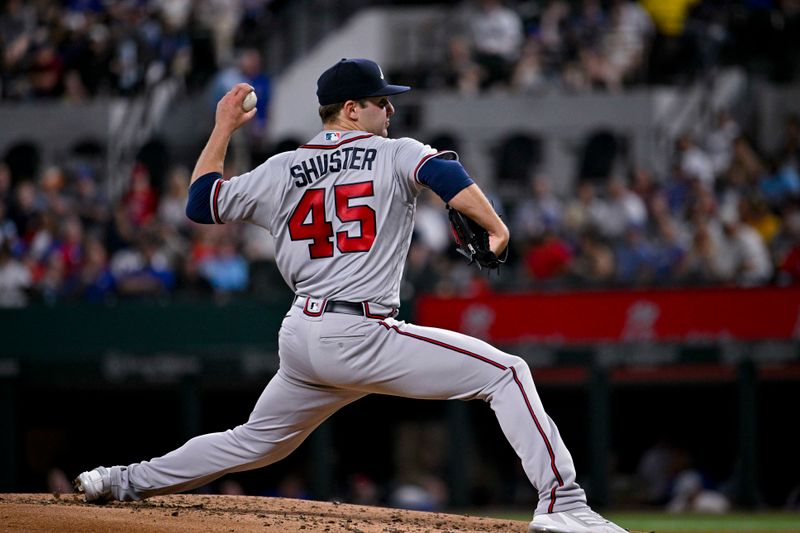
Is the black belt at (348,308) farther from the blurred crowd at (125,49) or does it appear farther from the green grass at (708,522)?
the blurred crowd at (125,49)

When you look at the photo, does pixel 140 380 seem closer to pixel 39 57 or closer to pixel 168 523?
pixel 39 57

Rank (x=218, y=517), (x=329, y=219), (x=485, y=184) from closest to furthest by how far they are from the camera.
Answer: (x=329, y=219) < (x=218, y=517) < (x=485, y=184)

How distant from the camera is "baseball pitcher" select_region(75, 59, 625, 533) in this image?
4957mm

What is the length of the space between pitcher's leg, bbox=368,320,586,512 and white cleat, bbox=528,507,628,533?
0.03 meters

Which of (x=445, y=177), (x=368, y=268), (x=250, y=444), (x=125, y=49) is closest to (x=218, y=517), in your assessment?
(x=250, y=444)

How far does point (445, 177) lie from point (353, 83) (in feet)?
1.88

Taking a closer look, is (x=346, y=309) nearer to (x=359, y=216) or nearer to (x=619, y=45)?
(x=359, y=216)

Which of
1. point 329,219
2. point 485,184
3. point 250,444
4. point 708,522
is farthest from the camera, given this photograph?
point 485,184

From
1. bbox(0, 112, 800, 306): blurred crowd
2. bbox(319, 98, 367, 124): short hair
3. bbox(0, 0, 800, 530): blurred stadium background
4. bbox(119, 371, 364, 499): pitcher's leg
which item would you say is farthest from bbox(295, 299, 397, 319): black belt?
bbox(0, 112, 800, 306): blurred crowd

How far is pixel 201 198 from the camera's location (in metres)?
5.29

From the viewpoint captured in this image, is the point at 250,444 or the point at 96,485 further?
the point at 96,485

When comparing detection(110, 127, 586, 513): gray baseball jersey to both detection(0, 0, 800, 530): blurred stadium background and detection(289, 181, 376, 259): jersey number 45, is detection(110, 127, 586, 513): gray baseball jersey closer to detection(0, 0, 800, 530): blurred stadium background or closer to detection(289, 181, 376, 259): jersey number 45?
detection(289, 181, 376, 259): jersey number 45

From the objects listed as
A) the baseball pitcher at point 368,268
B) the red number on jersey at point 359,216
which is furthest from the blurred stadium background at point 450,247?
the red number on jersey at point 359,216

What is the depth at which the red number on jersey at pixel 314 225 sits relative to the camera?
509 centimetres
